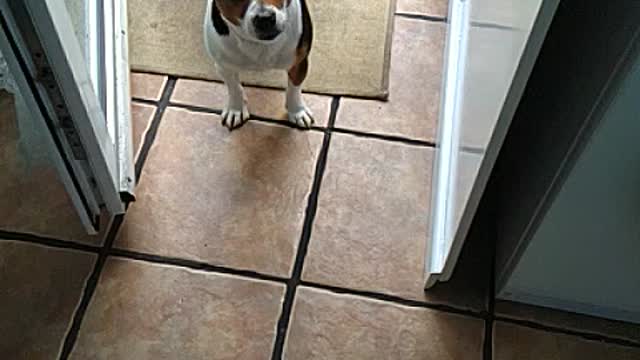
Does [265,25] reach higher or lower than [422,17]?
higher

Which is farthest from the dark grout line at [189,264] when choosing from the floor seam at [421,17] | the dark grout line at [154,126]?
the floor seam at [421,17]

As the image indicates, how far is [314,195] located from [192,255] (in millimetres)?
241

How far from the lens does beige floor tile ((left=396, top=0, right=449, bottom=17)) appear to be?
1.84 m

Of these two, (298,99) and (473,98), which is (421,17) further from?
(473,98)

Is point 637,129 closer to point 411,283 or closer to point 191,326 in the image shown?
point 411,283

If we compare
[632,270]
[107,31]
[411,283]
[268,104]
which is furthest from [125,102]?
[632,270]

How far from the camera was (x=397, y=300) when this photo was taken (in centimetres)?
149

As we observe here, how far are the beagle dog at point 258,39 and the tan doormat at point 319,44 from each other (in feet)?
0.36

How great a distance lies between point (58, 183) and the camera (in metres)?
1.61

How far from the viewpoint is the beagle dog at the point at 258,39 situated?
4.61 feet

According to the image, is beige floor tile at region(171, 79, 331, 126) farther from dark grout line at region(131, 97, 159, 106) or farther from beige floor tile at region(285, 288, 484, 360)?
beige floor tile at region(285, 288, 484, 360)

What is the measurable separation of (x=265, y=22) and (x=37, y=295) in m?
0.59

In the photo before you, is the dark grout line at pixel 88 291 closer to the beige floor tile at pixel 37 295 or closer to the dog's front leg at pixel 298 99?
the beige floor tile at pixel 37 295

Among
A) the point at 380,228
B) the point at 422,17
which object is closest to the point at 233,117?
the point at 380,228
